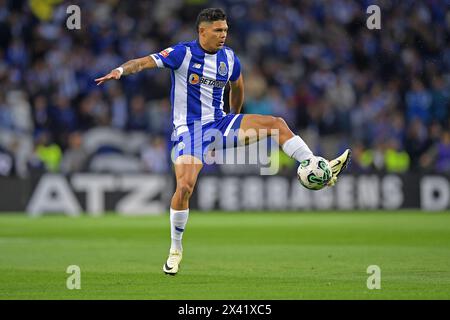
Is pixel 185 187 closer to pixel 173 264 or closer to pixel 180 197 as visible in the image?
pixel 180 197

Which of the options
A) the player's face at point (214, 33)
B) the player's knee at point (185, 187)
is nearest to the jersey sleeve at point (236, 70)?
the player's face at point (214, 33)

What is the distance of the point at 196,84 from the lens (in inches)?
377

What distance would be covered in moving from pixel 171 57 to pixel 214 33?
0.51 metres

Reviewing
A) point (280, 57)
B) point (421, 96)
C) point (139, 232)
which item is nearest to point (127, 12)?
point (280, 57)

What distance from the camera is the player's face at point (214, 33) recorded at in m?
9.37

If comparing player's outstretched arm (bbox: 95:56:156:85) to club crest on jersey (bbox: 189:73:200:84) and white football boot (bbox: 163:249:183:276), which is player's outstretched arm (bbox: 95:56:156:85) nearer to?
club crest on jersey (bbox: 189:73:200:84)

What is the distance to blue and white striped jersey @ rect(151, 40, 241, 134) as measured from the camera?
9.50 metres

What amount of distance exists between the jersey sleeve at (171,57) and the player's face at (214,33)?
254mm
